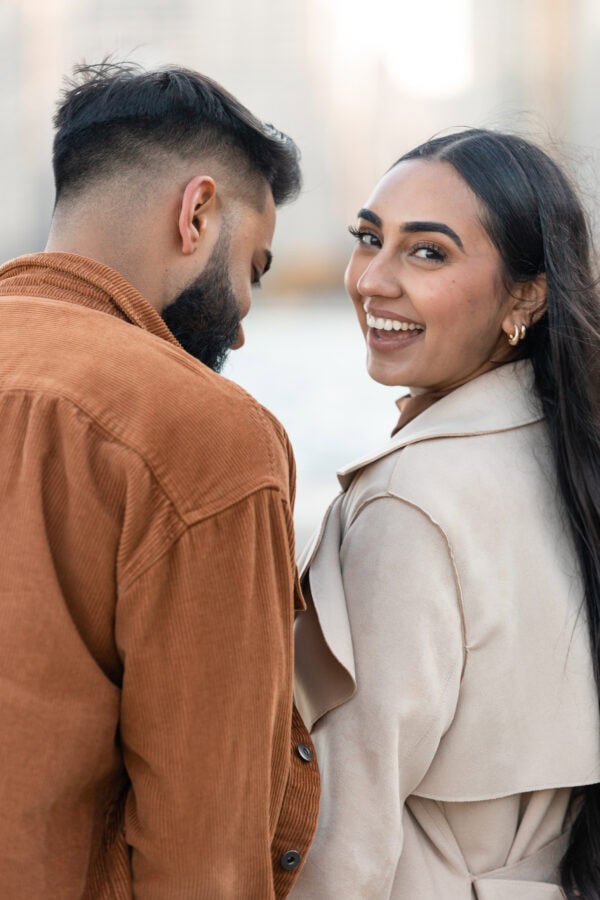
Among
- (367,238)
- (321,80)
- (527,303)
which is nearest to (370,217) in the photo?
(367,238)

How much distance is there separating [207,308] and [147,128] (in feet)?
0.91

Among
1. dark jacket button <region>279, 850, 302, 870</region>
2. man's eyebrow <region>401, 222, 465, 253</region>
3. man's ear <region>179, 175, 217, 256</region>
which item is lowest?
dark jacket button <region>279, 850, 302, 870</region>

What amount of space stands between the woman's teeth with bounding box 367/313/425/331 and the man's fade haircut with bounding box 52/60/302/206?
0.34 meters

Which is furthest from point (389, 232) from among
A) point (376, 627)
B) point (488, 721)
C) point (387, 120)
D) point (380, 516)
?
point (387, 120)

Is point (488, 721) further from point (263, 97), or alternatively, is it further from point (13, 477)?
point (263, 97)

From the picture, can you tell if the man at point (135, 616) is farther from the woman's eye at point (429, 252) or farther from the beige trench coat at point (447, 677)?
the woman's eye at point (429, 252)

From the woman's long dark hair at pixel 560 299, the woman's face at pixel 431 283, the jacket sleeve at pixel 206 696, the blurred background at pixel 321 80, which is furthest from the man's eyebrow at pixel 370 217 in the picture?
the blurred background at pixel 321 80

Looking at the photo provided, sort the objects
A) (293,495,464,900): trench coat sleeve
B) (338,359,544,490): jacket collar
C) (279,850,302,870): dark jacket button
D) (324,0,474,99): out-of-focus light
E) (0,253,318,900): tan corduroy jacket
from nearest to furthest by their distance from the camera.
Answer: (0,253,318,900): tan corduroy jacket → (279,850,302,870): dark jacket button → (293,495,464,900): trench coat sleeve → (338,359,544,490): jacket collar → (324,0,474,99): out-of-focus light

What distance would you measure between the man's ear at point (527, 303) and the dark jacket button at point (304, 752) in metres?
0.79

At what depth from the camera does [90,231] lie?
1.53 m

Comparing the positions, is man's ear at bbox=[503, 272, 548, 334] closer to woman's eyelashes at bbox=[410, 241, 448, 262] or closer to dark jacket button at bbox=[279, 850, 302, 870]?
woman's eyelashes at bbox=[410, 241, 448, 262]

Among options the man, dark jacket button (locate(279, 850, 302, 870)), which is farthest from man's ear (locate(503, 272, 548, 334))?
dark jacket button (locate(279, 850, 302, 870))

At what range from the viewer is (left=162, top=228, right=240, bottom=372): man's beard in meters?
1.61

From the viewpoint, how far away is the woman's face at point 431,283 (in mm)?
1858
